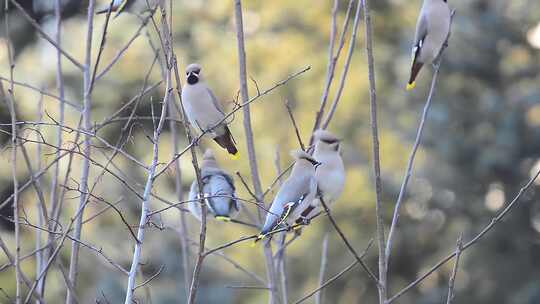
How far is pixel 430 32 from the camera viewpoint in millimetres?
4367

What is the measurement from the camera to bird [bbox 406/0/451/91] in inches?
171

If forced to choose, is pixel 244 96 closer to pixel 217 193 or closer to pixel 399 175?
pixel 217 193

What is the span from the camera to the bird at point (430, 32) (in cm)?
434

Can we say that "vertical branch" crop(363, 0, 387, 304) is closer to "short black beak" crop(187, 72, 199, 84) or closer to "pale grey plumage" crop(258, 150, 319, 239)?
"pale grey plumage" crop(258, 150, 319, 239)

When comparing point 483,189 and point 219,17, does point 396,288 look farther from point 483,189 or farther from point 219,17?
point 219,17

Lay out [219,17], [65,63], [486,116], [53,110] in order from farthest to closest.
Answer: [219,17], [65,63], [53,110], [486,116]

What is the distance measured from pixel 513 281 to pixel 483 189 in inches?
36.7

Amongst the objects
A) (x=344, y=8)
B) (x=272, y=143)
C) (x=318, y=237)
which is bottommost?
(x=318, y=237)

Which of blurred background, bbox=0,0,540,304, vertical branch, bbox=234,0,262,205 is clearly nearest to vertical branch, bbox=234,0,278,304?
vertical branch, bbox=234,0,262,205

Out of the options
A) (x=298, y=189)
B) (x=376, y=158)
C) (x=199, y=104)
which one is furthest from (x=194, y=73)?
(x=376, y=158)

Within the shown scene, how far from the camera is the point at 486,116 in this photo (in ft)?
31.9

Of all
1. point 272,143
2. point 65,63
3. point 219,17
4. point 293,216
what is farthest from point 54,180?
point 219,17

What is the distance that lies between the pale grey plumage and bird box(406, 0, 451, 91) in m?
0.76

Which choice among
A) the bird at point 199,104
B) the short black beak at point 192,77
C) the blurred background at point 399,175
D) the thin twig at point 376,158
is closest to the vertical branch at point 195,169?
the thin twig at point 376,158
